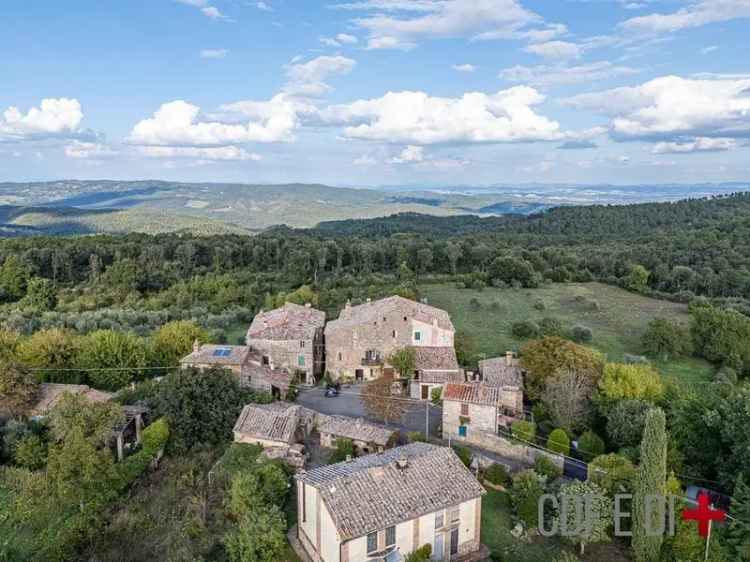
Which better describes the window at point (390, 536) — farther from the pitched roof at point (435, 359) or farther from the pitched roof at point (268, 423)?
the pitched roof at point (435, 359)

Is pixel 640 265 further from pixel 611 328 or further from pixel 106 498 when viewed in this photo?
pixel 106 498

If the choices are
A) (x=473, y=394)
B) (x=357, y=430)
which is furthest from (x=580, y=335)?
(x=357, y=430)

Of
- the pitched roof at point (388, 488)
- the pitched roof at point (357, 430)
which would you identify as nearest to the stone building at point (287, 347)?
the pitched roof at point (357, 430)

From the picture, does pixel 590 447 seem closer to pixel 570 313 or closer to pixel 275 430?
pixel 275 430

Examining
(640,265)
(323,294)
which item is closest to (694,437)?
(323,294)

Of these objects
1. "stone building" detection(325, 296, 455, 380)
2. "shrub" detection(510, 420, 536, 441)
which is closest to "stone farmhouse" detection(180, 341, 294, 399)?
"stone building" detection(325, 296, 455, 380)

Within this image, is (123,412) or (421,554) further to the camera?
(123,412)
